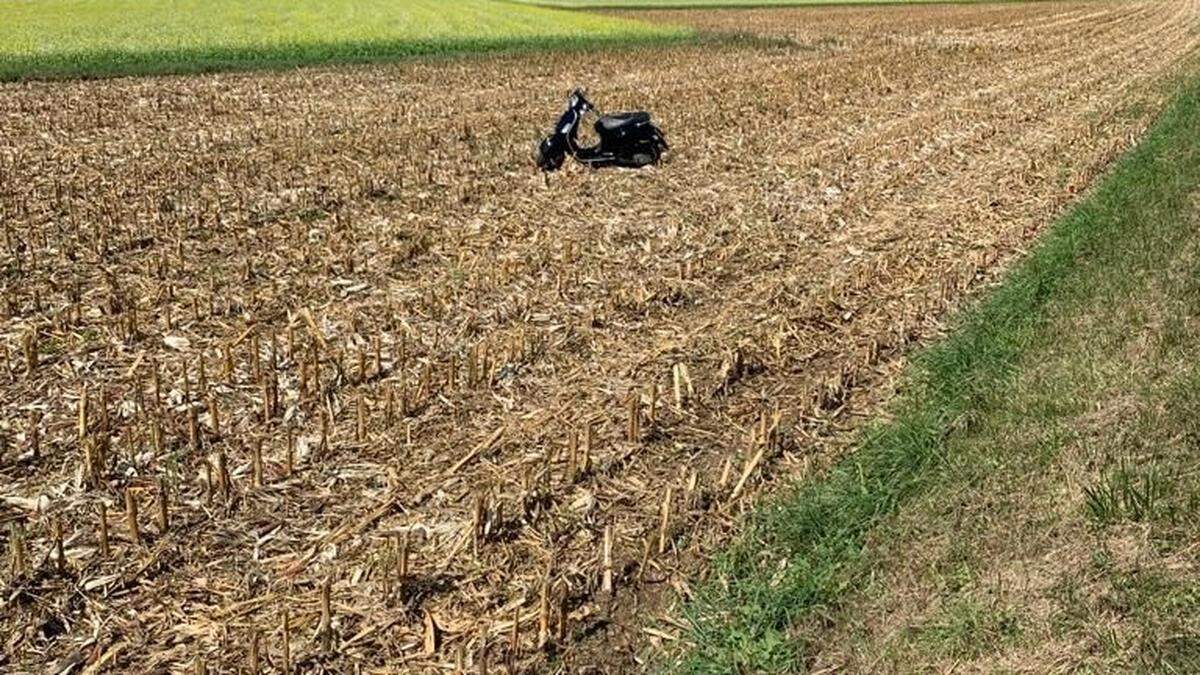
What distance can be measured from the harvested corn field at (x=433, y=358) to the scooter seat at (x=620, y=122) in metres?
0.68

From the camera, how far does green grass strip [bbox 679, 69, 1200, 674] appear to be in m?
4.73

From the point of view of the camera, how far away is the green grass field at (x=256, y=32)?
27844mm

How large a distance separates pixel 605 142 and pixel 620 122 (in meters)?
0.37

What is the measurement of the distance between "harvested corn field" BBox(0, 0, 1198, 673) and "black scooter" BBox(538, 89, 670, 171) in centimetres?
40

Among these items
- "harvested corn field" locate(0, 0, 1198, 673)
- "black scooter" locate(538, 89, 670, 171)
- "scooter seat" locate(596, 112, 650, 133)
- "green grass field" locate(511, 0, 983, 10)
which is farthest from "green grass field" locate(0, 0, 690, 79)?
"green grass field" locate(511, 0, 983, 10)

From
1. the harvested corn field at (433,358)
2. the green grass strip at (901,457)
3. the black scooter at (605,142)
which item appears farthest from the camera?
the black scooter at (605,142)

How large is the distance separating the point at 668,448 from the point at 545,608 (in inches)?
77.4

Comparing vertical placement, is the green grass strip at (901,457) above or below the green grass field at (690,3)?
below

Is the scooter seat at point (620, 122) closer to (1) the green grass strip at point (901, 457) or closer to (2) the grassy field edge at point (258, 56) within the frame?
(1) the green grass strip at point (901, 457)

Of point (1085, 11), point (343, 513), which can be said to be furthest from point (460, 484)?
point (1085, 11)

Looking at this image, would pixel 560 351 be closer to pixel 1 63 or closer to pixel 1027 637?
pixel 1027 637

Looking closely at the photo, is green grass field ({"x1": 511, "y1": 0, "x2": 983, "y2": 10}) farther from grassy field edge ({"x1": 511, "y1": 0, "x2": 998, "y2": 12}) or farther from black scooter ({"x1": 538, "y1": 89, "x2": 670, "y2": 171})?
black scooter ({"x1": 538, "y1": 89, "x2": 670, "y2": 171})

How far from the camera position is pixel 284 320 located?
8539 millimetres

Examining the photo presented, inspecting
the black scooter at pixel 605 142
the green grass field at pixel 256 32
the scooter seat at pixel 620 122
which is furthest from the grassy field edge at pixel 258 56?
the scooter seat at pixel 620 122
